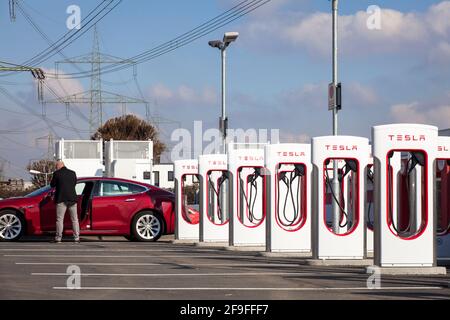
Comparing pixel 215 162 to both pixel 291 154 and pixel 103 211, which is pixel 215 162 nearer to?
pixel 103 211

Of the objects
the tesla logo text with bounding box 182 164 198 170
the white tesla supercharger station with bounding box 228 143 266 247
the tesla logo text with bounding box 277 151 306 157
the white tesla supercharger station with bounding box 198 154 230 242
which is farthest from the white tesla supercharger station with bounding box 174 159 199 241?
the tesla logo text with bounding box 277 151 306 157

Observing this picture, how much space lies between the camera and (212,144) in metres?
34.1

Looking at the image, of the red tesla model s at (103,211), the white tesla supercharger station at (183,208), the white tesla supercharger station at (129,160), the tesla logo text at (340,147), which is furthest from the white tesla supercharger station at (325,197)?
the white tesla supercharger station at (129,160)

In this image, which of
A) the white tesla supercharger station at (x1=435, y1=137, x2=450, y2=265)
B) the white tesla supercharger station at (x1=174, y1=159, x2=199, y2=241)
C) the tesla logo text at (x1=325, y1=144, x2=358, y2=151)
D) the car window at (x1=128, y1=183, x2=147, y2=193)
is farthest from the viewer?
the white tesla supercharger station at (x1=174, y1=159, x2=199, y2=241)

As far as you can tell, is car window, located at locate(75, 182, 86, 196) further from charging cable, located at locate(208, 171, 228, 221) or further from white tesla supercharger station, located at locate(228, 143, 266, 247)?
white tesla supercharger station, located at locate(228, 143, 266, 247)

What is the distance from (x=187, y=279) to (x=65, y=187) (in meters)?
7.99

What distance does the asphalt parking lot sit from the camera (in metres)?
9.88

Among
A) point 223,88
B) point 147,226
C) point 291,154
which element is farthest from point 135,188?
point 223,88

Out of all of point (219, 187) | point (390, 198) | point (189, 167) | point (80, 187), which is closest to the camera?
point (390, 198)

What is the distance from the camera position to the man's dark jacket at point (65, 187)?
743 inches

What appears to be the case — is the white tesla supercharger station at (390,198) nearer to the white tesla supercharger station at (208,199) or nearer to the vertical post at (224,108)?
the white tesla supercharger station at (208,199)

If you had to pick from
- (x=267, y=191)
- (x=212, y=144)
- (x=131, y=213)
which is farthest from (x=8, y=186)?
(x=267, y=191)

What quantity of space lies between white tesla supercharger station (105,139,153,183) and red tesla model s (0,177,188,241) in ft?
48.4

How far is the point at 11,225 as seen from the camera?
19.7 meters
